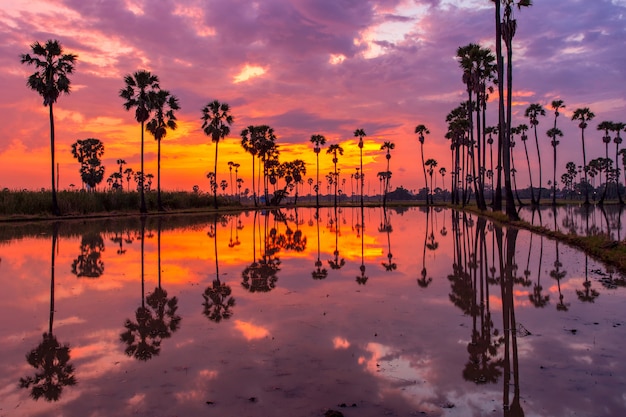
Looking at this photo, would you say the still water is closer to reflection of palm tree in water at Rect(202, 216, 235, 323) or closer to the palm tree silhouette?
reflection of palm tree in water at Rect(202, 216, 235, 323)

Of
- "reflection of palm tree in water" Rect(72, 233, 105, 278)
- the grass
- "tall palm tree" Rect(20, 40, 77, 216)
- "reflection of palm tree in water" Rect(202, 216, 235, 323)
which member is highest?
"tall palm tree" Rect(20, 40, 77, 216)

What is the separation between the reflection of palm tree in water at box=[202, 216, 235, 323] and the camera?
10.3 m

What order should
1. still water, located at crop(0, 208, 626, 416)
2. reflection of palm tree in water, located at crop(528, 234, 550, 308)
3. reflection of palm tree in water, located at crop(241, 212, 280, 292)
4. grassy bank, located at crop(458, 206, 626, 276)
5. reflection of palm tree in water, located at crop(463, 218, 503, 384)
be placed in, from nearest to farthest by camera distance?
1. still water, located at crop(0, 208, 626, 416)
2. reflection of palm tree in water, located at crop(463, 218, 503, 384)
3. reflection of palm tree in water, located at crop(528, 234, 550, 308)
4. reflection of palm tree in water, located at crop(241, 212, 280, 292)
5. grassy bank, located at crop(458, 206, 626, 276)

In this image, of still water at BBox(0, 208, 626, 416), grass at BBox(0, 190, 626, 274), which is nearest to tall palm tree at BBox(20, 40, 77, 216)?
grass at BBox(0, 190, 626, 274)

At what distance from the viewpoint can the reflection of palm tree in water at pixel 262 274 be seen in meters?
13.6

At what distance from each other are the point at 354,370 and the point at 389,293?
5.80m

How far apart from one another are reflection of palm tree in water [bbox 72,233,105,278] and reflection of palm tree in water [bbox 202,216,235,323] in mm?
4487

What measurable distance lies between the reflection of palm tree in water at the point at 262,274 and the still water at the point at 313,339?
97 millimetres

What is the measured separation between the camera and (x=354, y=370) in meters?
6.95

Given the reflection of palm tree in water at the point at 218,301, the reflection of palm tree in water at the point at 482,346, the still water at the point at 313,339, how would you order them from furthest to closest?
the reflection of palm tree in water at the point at 218,301
the reflection of palm tree in water at the point at 482,346
the still water at the point at 313,339

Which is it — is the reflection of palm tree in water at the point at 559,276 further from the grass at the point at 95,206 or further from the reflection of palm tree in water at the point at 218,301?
the reflection of palm tree in water at the point at 218,301

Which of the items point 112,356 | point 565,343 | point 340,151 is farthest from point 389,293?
point 340,151

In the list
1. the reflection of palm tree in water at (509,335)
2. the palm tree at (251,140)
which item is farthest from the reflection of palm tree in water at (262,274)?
the palm tree at (251,140)

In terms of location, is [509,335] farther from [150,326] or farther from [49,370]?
[49,370]
